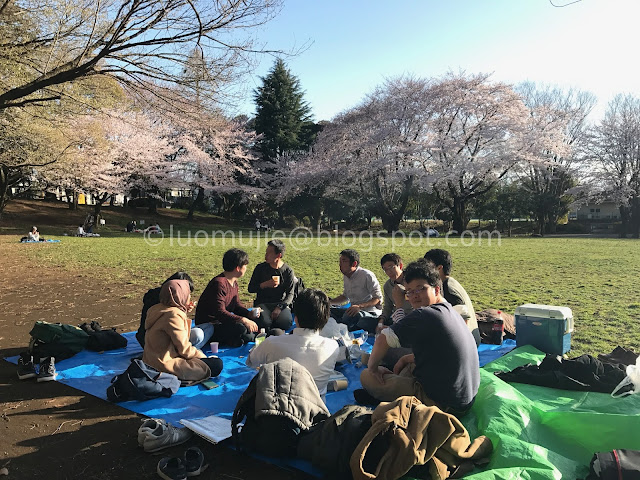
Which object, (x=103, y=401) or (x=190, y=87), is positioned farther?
(x=190, y=87)

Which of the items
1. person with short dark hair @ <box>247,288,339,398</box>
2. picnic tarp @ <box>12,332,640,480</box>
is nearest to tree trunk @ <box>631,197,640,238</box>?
picnic tarp @ <box>12,332,640,480</box>

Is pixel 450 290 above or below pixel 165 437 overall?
above

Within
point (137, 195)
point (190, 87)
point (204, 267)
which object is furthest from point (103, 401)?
point (137, 195)

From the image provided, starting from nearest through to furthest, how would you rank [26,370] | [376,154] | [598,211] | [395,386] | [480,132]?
1. [395,386]
2. [26,370]
3. [480,132]
4. [376,154]
5. [598,211]

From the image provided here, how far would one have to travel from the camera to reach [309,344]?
3492 mm

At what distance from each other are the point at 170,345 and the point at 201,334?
0.86 m

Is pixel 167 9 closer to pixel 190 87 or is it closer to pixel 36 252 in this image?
pixel 190 87

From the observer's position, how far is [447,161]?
2875cm

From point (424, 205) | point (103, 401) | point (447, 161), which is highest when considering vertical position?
point (447, 161)

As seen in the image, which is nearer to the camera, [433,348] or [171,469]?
[171,469]

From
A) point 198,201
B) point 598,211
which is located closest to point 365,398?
point 198,201

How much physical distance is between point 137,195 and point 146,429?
119ft

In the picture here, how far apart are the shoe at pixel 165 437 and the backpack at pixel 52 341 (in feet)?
7.20

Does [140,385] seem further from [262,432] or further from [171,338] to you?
[262,432]
